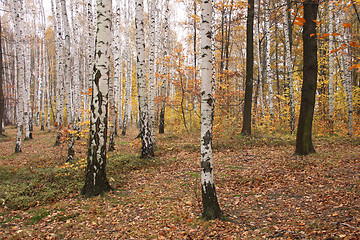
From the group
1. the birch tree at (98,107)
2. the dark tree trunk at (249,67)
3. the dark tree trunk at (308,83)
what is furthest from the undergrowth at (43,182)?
the dark tree trunk at (249,67)

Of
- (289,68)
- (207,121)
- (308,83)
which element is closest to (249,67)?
(289,68)

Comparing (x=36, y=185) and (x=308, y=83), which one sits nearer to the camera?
(x=36, y=185)

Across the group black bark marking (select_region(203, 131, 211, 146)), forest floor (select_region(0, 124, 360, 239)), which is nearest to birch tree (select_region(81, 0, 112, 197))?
forest floor (select_region(0, 124, 360, 239))

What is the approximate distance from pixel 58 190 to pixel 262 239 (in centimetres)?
565

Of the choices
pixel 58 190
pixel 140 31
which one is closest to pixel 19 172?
pixel 58 190

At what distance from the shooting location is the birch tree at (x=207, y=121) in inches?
167

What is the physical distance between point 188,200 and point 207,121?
253cm

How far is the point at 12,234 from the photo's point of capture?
171 inches

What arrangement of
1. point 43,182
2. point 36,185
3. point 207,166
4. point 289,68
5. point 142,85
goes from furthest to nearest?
1. point 289,68
2. point 142,85
3. point 43,182
4. point 36,185
5. point 207,166

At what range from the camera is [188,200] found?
5711mm

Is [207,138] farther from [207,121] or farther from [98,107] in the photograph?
[98,107]

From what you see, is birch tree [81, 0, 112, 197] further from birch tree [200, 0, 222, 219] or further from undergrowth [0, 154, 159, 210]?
birch tree [200, 0, 222, 219]

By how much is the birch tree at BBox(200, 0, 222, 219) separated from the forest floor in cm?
37

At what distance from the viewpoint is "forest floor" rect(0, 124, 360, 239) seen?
4086mm
